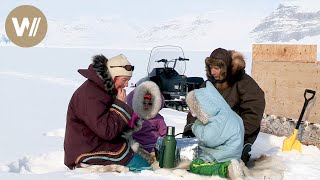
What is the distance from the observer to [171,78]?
41.8ft

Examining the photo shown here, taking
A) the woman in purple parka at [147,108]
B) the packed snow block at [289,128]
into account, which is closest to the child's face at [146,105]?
the woman in purple parka at [147,108]

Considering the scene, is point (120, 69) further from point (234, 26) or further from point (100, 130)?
point (234, 26)

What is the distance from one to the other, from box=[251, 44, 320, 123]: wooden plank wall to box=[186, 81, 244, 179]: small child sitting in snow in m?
3.31

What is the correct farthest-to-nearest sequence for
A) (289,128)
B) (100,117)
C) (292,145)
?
(289,128) → (292,145) → (100,117)

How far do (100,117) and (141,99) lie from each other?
1172mm

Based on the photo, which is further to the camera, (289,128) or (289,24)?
(289,24)

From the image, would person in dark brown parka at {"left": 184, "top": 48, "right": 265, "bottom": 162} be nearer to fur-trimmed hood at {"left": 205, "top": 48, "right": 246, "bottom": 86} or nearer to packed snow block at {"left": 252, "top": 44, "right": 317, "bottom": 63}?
fur-trimmed hood at {"left": 205, "top": 48, "right": 246, "bottom": 86}

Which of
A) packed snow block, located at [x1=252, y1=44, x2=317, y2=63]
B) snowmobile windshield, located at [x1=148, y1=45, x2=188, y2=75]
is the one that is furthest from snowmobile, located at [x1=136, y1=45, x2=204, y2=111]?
packed snow block, located at [x1=252, y1=44, x2=317, y2=63]

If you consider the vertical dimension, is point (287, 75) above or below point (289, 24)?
below

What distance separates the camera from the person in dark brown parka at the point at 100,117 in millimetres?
4145

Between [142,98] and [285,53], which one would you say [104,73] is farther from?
[285,53]

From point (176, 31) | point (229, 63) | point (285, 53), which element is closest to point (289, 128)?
point (285, 53)

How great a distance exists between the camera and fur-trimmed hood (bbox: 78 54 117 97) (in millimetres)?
4250

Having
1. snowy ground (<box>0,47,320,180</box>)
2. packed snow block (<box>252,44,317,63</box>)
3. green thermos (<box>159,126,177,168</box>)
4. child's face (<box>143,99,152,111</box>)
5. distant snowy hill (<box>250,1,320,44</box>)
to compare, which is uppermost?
distant snowy hill (<box>250,1,320,44</box>)
